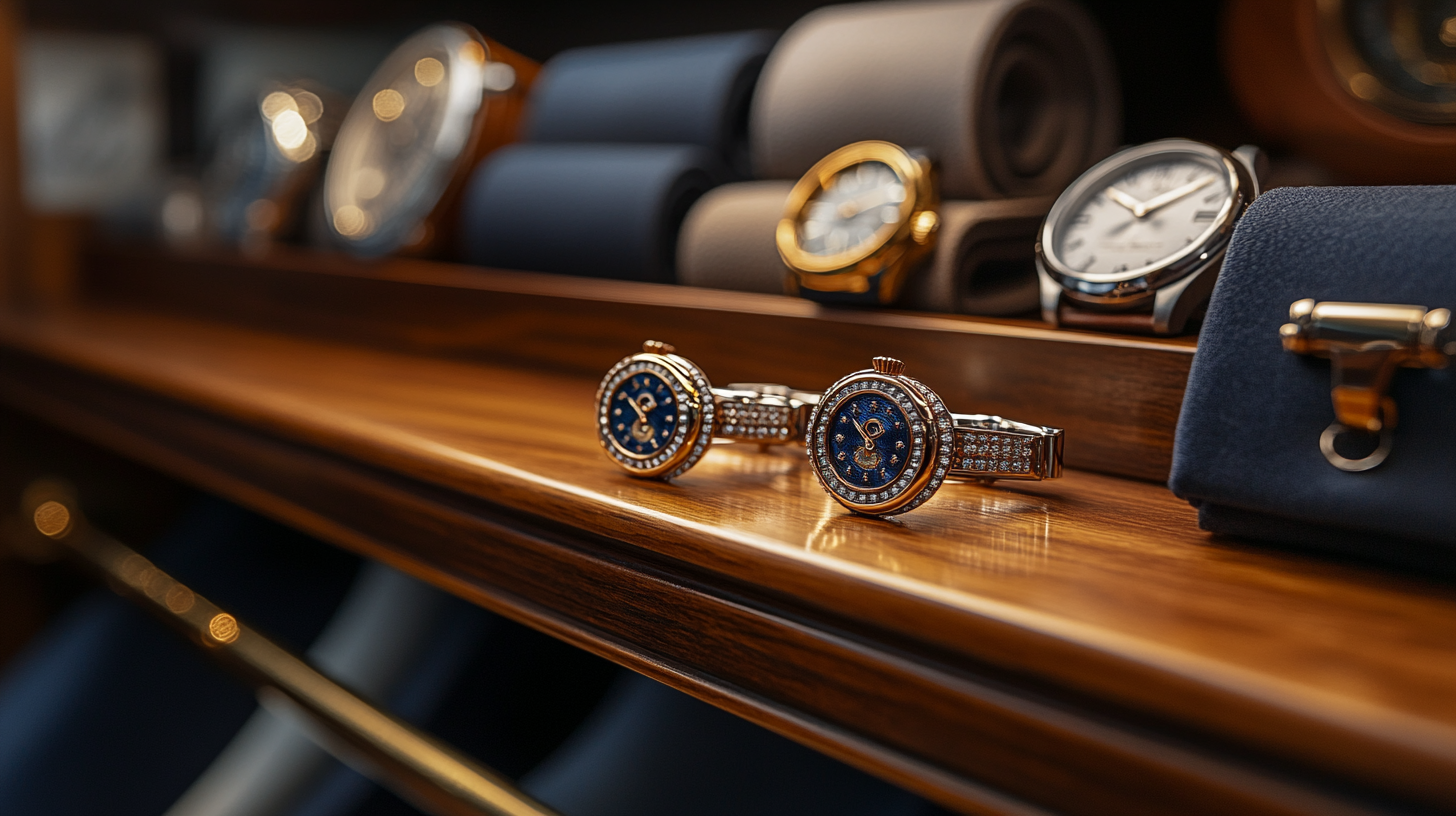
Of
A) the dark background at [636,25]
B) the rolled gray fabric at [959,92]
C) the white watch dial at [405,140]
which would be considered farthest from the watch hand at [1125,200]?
the white watch dial at [405,140]

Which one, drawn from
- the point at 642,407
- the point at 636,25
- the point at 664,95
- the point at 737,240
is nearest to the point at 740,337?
the point at 737,240

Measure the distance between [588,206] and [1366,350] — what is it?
720 mm

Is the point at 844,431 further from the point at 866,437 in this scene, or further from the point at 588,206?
the point at 588,206

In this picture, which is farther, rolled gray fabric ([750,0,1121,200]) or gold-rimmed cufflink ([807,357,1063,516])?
rolled gray fabric ([750,0,1121,200])

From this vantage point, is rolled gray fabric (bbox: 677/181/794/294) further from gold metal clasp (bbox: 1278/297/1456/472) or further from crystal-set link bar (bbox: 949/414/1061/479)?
gold metal clasp (bbox: 1278/297/1456/472)

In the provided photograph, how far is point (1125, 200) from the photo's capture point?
2.10 feet

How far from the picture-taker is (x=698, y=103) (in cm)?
100

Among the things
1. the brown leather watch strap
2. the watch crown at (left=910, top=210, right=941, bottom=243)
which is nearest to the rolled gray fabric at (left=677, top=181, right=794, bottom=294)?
the watch crown at (left=910, top=210, right=941, bottom=243)

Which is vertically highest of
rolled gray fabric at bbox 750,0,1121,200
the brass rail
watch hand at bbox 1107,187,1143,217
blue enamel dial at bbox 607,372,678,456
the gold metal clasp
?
rolled gray fabric at bbox 750,0,1121,200

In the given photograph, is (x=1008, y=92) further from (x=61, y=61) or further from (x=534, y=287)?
(x=61, y=61)

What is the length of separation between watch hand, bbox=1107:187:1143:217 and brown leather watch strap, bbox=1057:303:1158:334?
0.23ft

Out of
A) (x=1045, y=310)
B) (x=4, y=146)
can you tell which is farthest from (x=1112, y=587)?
(x=4, y=146)

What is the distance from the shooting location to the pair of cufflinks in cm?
48

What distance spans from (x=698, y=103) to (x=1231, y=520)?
68 centimetres
